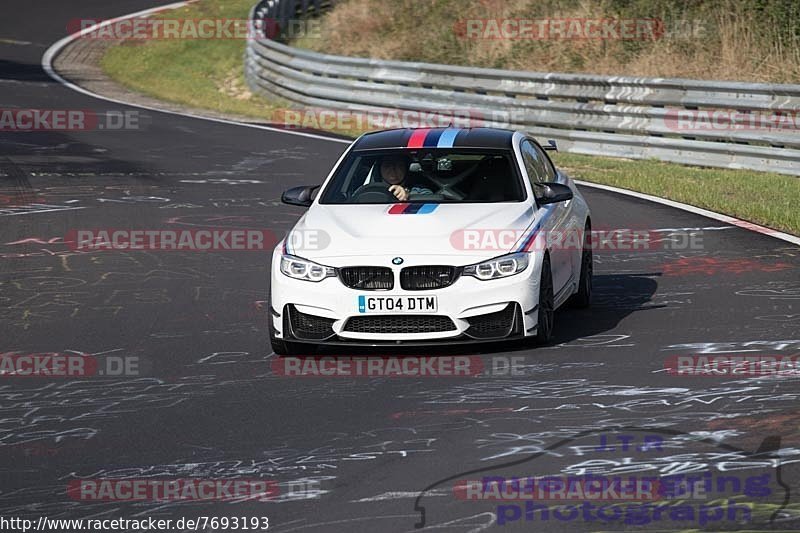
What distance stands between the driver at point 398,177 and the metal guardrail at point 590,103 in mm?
9171

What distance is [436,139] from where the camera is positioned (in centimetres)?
1100

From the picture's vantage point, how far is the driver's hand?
10.5 metres

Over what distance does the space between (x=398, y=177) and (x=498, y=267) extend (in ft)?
4.92

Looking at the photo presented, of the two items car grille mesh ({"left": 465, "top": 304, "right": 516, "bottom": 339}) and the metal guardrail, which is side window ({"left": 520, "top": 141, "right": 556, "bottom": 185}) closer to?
car grille mesh ({"left": 465, "top": 304, "right": 516, "bottom": 339})

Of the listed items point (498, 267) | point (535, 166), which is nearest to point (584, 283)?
point (535, 166)

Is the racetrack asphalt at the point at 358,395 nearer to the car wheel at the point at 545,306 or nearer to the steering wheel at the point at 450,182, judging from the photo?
the car wheel at the point at 545,306

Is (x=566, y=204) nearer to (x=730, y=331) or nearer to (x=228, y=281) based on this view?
(x=730, y=331)

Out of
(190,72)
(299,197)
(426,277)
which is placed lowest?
(426,277)

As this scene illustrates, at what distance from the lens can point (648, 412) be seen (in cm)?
789

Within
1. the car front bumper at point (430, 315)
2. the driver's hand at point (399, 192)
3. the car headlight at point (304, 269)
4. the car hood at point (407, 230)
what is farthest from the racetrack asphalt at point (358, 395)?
the driver's hand at point (399, 192)

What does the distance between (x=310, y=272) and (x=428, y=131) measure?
7.05ft

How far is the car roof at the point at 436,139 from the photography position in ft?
35.8

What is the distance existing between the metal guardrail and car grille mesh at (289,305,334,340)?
1065cm

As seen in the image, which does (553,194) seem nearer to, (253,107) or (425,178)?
(425,178)
